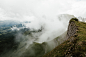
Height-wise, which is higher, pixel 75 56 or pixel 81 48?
pixel 81 48

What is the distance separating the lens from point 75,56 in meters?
22.3

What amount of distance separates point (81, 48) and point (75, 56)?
4253 mm

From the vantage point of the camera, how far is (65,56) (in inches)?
1042

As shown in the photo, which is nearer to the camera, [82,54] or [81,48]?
[82,54]

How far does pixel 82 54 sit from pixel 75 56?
2.83 metres

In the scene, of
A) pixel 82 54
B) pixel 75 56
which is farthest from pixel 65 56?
pixel 82 54

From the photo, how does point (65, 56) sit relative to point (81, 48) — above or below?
below

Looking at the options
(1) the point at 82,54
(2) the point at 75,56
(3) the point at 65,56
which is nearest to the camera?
(1) the point at 82,54

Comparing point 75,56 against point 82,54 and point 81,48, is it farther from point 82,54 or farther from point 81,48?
point 81,48

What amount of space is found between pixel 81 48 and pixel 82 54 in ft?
9.60

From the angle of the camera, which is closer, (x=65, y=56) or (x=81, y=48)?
(x=81, y=48)

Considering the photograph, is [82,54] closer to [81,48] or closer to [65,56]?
[81,48]

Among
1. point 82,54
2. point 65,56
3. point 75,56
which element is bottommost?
point 65,56

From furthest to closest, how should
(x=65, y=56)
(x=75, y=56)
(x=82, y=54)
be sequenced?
(x=65, y=56), (x=75, y=56), (x=82, y=54)
